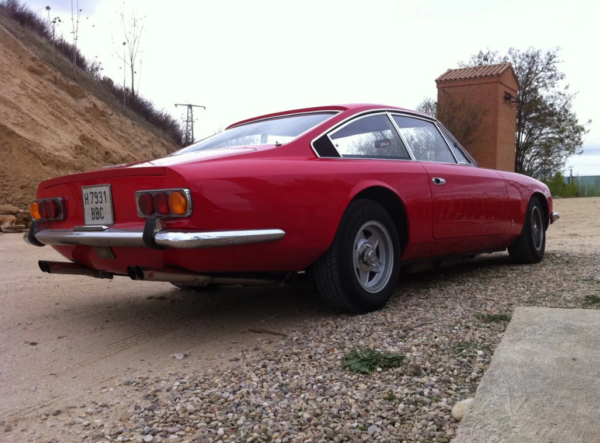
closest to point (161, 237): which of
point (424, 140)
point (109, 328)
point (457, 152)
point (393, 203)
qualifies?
point (109, 328)

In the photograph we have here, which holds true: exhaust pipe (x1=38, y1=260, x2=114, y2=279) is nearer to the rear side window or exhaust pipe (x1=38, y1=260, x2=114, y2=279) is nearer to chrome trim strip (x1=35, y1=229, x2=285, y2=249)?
chrome trim strip (x1=35, y1=229, x2=285, y2=249)

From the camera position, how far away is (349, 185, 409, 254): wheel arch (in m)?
3.76

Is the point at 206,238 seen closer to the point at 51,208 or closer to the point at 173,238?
the point at 173,238

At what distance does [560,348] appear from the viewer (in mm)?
2648

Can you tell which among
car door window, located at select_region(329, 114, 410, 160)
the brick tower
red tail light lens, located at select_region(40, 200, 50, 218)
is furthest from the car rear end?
the brick tower

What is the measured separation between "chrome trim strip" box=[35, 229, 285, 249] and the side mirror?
1.30m

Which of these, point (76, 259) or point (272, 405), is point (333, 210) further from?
point (76, 259)

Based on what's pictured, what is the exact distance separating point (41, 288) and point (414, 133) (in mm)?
3422

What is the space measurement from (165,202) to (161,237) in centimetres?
20

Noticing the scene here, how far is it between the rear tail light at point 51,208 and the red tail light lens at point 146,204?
0.88 m

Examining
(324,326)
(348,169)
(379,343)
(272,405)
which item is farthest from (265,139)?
(272,405)

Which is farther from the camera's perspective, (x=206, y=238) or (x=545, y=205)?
(x=545, y=205)

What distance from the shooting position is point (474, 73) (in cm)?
2350

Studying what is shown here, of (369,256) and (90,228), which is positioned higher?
(90,228)
